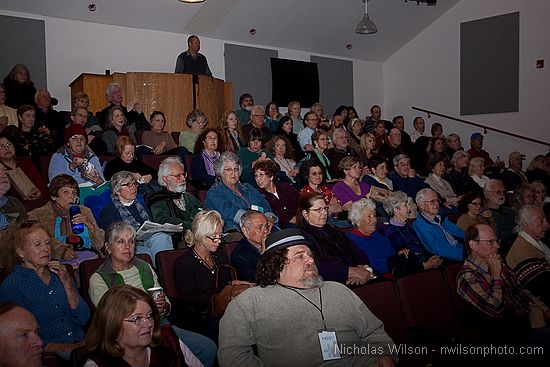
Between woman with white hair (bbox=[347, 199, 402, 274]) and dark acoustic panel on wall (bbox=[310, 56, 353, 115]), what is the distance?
7.20 metres

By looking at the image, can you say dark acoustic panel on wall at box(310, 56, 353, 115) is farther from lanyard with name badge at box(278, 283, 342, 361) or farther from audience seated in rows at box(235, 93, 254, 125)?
lanyard with name badge at box(278, 283, 342, 361)

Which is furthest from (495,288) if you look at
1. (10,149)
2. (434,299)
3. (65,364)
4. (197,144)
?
(10,149)

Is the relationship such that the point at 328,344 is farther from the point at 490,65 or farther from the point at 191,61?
the point at 490,65

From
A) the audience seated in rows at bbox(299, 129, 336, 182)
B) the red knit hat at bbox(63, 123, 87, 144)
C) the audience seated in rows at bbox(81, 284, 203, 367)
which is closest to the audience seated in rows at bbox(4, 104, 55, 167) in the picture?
the red knit hat at bbox(63, 123, 87, 144)

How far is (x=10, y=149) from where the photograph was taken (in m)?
4.09

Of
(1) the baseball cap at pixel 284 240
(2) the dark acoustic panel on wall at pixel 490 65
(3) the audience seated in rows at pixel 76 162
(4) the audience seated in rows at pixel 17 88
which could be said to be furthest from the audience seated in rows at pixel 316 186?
(2) the dark acoustic panel on wall at pixel 490 65

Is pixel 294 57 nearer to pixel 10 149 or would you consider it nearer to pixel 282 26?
pixel 282 26

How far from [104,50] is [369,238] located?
19.8ft

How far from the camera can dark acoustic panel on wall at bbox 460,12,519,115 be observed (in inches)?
375

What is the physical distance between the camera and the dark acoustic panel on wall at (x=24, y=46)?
710 cm

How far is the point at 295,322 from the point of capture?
2039 millimetres

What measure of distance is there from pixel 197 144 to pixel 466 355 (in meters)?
3.22

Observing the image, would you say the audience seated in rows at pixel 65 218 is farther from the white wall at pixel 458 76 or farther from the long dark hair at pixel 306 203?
the white wall at pixel 458 76

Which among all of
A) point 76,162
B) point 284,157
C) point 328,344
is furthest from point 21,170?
point 328,344
